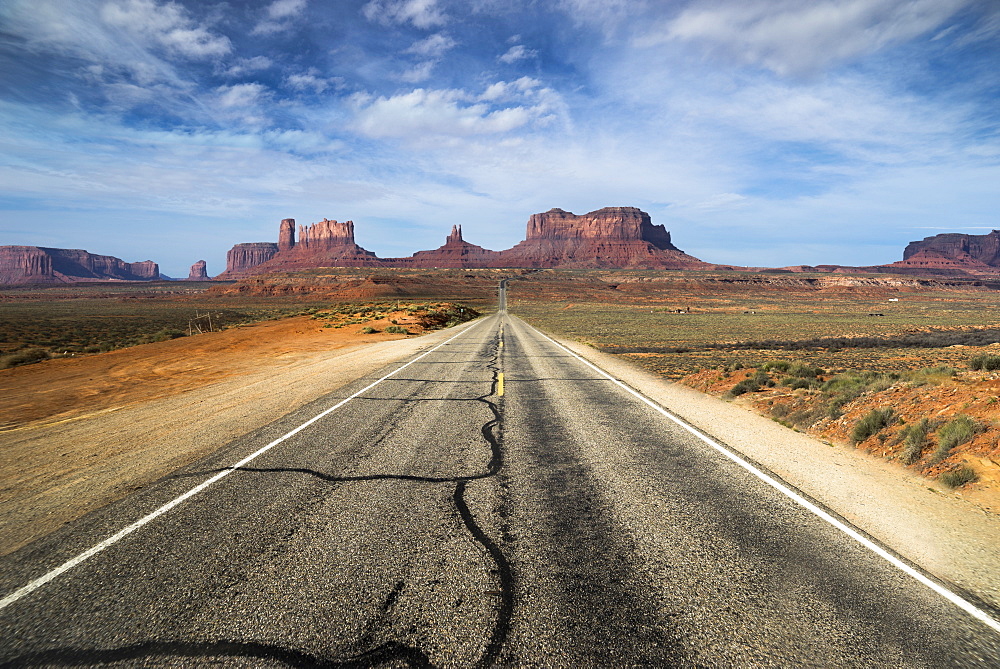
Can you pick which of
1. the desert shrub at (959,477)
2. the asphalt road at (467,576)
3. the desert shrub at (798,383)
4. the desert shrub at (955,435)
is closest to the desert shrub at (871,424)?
the desert shrub at (955,435)

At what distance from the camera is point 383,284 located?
412 feet

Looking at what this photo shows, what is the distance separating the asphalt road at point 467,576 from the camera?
2988mm

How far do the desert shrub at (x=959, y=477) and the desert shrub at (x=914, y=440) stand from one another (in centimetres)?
70

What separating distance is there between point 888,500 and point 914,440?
93.9 inches

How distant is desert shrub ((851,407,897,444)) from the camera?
8117 millimetres

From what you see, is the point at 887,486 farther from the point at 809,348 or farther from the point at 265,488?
the point at 809,348

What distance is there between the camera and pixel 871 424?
8227 mm

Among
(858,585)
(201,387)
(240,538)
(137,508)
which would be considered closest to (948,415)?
(858,585)

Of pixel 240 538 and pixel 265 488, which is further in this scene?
pixel 265 488

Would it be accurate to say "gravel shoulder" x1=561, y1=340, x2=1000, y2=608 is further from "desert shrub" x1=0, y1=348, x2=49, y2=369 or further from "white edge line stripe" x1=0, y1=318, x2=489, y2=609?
"desert shrub" x1=0, y1=348, x2=49, y2=369

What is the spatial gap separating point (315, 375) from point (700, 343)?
25.5 m

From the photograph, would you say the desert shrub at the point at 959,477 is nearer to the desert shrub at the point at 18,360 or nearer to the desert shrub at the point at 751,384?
the desert shrub at the point at 751,384

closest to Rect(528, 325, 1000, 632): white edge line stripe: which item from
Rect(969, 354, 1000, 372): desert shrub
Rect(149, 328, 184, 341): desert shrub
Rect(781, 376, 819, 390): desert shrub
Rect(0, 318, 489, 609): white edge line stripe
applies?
Rect(781, 376, 819, 390): desert shrub

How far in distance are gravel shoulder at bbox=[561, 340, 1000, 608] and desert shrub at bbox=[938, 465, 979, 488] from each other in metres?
0.18
